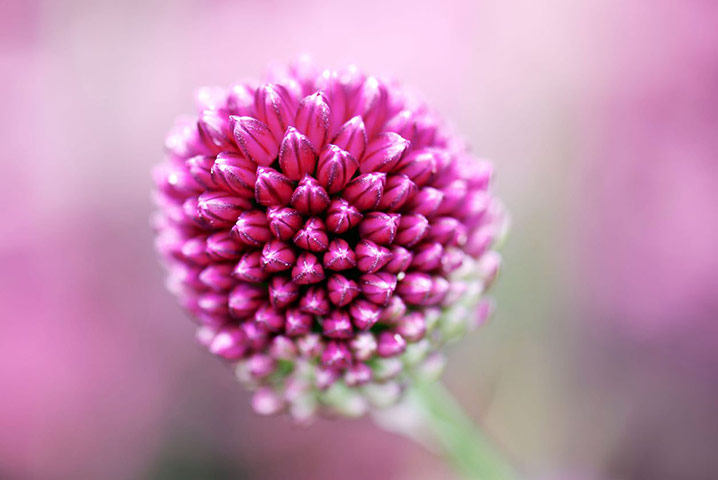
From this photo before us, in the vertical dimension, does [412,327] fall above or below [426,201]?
below

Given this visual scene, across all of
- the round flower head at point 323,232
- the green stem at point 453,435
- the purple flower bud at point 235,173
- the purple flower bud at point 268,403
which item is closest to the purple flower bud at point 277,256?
the round flower head at point 323,232

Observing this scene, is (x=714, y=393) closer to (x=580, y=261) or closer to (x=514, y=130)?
(x=580, y=261)

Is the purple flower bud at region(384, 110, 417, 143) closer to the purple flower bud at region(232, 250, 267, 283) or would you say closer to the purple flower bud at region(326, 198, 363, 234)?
the purple flower bud at region(326, 198, 363, 234)

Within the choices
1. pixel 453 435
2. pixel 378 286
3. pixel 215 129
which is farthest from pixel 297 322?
pixel 453 435

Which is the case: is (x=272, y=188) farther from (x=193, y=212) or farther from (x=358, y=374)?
(x=358, y=374)

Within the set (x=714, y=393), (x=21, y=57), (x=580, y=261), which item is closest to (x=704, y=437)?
(x=714, y=393)

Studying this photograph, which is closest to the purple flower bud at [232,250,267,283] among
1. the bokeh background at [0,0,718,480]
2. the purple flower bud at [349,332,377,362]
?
the purple flower bud at [349,332,377,362]
